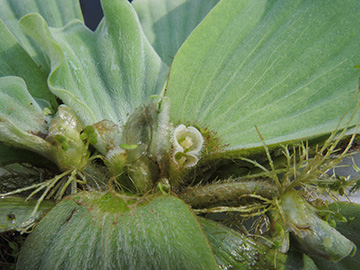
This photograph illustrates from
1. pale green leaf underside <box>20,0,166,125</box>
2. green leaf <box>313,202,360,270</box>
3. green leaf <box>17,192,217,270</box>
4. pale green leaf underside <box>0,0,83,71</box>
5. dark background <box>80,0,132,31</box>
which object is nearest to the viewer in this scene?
green leaf <box>17,192,217,270</box>

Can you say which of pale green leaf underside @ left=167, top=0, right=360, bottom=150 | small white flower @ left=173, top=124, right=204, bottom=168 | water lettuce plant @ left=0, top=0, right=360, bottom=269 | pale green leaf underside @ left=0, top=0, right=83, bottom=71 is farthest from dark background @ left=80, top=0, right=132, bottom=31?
small white flower @ left=173, top=124, right=204, bottom=168

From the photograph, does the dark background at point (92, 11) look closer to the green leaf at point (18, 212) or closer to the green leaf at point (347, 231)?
the green leaf at point (18, 212)

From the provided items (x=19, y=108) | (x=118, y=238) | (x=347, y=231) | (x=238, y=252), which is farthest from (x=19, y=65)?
(x=347, y=231)

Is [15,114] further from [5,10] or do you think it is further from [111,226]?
[5,10]

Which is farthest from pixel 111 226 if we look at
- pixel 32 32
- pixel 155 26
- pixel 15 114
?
pixel 155 26

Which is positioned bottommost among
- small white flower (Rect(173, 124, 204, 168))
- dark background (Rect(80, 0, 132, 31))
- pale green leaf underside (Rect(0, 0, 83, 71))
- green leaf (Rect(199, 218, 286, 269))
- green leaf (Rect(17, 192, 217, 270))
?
green leaf (Rect(199, 218, 286, 269))

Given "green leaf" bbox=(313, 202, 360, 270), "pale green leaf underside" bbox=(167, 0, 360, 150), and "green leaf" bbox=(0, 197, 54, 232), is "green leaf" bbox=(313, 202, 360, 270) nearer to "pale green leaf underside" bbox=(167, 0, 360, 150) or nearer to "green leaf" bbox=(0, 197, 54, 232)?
"pale green leaf underside" bbox=(167, 0, 360, 150)

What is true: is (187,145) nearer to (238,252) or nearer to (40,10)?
(238,252)
